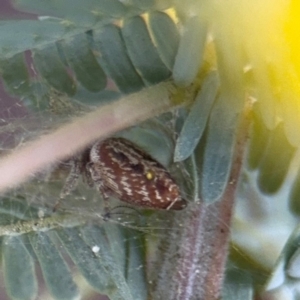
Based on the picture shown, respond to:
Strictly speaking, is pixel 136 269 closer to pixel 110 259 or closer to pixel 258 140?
pixel 110 259

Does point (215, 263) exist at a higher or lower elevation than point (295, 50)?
lower

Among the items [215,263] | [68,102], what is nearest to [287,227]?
[215,263]

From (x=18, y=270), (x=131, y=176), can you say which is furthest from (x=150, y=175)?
(x=18, y=270)

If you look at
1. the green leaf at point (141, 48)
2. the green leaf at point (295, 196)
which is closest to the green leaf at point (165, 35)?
the green leaf at point (141, 48)

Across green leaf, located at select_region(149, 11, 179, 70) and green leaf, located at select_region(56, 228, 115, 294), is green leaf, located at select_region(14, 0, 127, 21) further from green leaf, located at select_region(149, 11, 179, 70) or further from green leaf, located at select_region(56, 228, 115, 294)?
green leaf, located at select_region(56, 228, 115, 294)

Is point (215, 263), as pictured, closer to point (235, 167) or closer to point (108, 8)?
point (235, 167)

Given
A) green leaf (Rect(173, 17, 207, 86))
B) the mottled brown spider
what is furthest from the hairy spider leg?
green leaf (Rect(173, 17, 207, 86))
